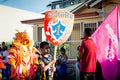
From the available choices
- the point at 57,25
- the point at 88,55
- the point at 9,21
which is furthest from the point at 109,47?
the point at 9,21

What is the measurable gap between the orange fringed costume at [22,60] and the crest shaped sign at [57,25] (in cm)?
63

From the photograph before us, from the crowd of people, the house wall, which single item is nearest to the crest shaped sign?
the crowd of people

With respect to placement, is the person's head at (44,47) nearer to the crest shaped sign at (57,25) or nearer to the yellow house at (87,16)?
the crest shaped sign at (57,25)

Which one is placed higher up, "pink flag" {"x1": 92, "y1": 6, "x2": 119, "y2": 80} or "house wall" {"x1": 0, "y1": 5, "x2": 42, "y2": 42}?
"house wall" {"x1": 0, "y1": 5, "x2": 42, "y2": 42}

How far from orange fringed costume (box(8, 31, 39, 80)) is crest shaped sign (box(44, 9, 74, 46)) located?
630 mm

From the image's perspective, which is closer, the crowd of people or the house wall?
the crowd of people

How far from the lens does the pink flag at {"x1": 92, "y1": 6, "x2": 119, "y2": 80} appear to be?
873 centimetres

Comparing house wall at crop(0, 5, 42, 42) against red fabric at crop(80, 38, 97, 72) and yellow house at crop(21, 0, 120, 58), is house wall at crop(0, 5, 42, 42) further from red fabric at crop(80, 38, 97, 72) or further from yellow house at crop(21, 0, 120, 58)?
red fabric at crop(80, 38, 97, 72)

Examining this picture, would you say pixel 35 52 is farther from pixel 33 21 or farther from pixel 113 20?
pixel 33 21

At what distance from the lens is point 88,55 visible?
759 cm

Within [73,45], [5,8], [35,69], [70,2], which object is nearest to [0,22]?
[5,8]

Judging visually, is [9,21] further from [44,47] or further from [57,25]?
[44,47]

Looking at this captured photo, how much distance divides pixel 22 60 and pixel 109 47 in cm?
295

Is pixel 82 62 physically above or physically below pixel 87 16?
below
